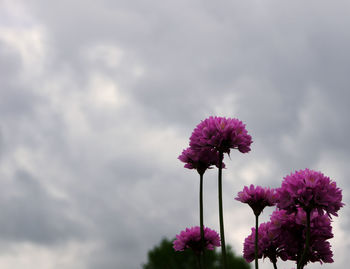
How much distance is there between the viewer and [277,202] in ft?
16.7

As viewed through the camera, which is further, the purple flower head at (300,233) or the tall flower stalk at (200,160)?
the tall flower stalk at (200,160)

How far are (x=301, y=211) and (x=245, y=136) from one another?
106cm

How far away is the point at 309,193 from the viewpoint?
15.2 ft

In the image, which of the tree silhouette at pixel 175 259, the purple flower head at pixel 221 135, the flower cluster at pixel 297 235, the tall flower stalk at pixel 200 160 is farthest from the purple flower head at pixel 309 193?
the tree silhouette at pixel 175 259

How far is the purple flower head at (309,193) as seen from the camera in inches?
183

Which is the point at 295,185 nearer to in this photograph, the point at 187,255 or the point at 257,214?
the point at 257,214

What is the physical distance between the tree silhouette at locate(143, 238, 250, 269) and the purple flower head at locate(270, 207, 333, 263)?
2042 cm

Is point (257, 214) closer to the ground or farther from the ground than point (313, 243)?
farther from the ground

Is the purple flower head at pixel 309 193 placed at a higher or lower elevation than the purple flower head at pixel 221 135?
lower

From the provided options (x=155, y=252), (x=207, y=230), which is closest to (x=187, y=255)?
(x=155, y=252)

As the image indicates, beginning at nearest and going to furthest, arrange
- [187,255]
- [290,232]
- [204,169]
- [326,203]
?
[326,203], [290,232], [204,169], [187,255]

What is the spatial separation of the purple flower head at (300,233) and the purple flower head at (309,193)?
0.70ft

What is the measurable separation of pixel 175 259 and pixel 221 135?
840 inches

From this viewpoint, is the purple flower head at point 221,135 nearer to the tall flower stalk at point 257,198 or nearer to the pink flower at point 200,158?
the pink flower at point 200,158
